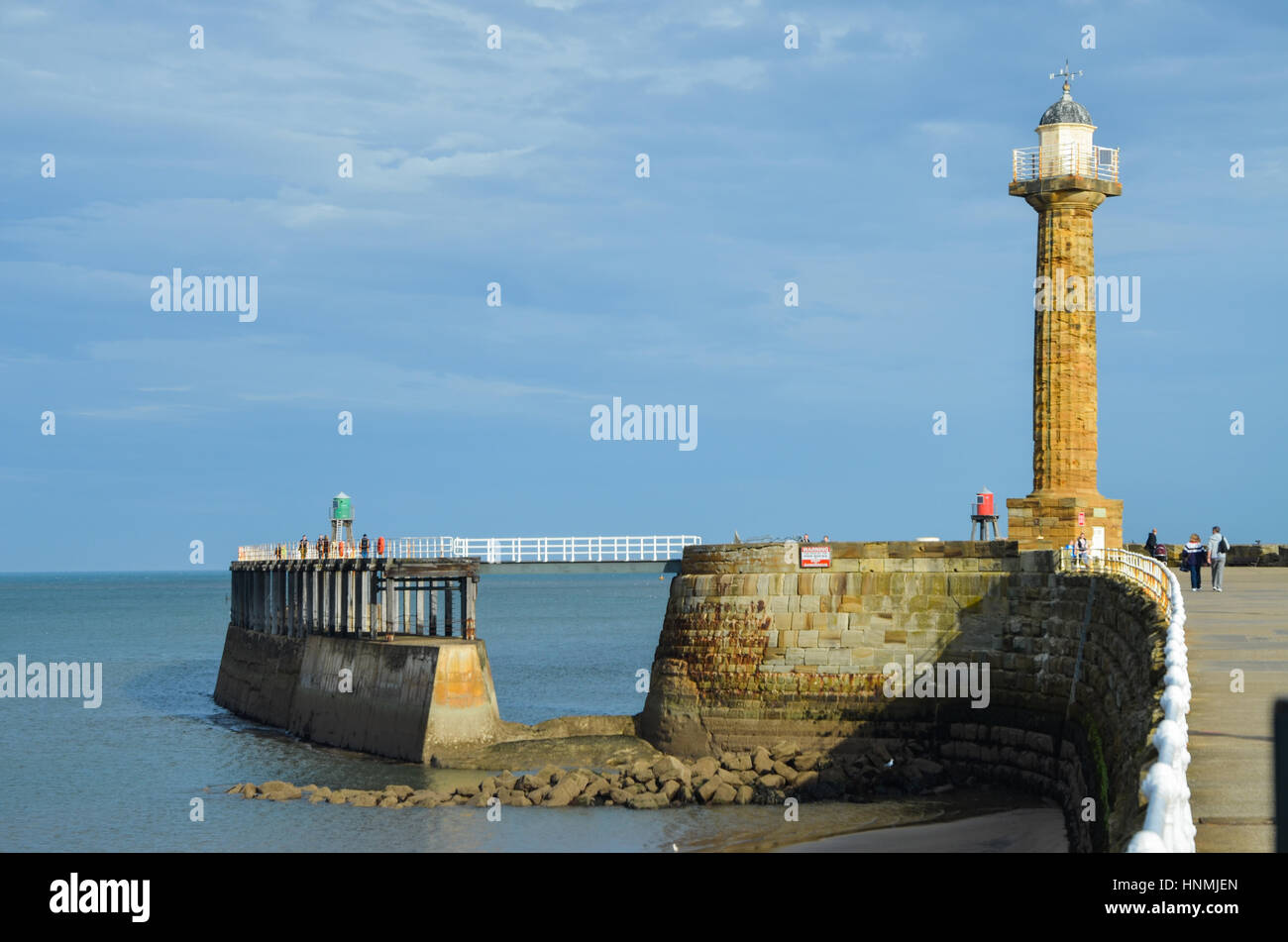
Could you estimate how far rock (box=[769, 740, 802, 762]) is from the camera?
30312 mm

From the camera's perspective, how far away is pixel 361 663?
37344 millimetres

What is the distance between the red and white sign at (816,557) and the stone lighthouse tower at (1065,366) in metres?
6.55

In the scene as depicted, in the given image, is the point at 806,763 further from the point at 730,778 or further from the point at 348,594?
the point at 348,594

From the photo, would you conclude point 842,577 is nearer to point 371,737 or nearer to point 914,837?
point 914,837

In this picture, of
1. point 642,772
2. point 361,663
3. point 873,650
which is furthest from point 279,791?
point 873,650

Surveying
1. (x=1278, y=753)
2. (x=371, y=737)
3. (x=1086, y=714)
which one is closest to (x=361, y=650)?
(x=371, y=737)

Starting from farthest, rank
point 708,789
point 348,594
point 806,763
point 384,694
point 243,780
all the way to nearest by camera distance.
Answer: point 348,594
point 384,694
point 243,780
point 806,763
point 708,789

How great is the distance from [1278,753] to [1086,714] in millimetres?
19637

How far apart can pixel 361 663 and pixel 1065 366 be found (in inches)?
740

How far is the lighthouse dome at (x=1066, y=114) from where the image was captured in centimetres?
3722

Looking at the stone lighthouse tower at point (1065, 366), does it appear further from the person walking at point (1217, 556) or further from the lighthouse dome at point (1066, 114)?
the person walking at point (1217, 556)

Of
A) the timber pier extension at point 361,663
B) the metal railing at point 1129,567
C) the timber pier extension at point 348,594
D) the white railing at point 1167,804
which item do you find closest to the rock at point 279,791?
the timber pier extension at point 361,663

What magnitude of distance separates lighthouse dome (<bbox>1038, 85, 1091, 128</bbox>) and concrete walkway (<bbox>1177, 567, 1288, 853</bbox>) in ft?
53.6

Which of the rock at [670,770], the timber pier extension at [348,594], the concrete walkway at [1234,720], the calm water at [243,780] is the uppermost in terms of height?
the concrete walkway at [1234,720]
